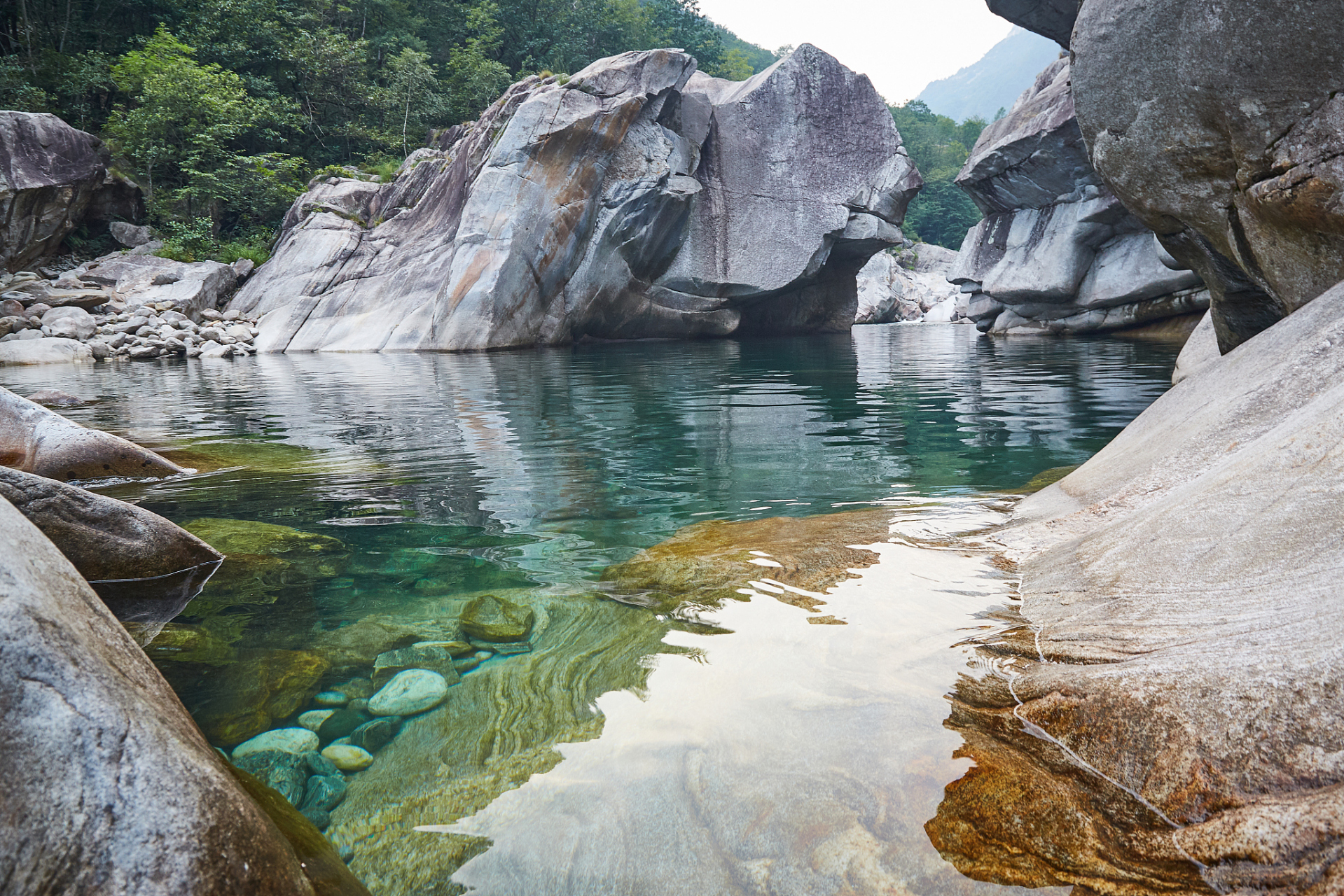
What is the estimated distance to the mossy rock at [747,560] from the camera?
2.82 m

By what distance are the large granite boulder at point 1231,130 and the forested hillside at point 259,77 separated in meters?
21.5

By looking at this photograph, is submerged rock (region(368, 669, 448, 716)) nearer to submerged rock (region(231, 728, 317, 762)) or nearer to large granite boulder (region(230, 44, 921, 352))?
submerged rock (region(231, 728, 317, 762))

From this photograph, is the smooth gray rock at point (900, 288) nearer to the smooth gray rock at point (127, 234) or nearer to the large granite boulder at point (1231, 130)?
the smooth gray rock at point (127, 234)

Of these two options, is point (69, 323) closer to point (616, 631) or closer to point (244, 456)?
point (244, 456)

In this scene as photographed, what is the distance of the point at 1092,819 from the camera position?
142 cm

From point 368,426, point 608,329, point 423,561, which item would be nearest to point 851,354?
point 608,329

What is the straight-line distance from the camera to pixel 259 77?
24703mm

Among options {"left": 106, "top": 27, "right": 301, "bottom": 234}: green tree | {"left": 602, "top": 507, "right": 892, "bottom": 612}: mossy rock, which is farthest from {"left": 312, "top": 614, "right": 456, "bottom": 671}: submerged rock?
{"left": 106, "top": 27, "right": 301, "bottom": 234}: green tree

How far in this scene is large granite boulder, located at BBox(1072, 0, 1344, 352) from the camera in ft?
10.8

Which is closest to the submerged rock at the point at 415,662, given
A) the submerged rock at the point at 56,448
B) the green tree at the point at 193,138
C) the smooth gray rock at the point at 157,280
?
the submerged rock at the point at 56,448

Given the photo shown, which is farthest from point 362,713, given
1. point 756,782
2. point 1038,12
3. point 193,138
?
point 193,138

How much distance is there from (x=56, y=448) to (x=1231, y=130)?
7075 millimetres

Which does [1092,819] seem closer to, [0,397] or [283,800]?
[283,800]

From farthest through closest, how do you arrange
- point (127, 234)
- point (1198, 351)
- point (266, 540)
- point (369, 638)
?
point (127, 234) < point (1198, 351) < point (266, 540) < point (369, 638)
